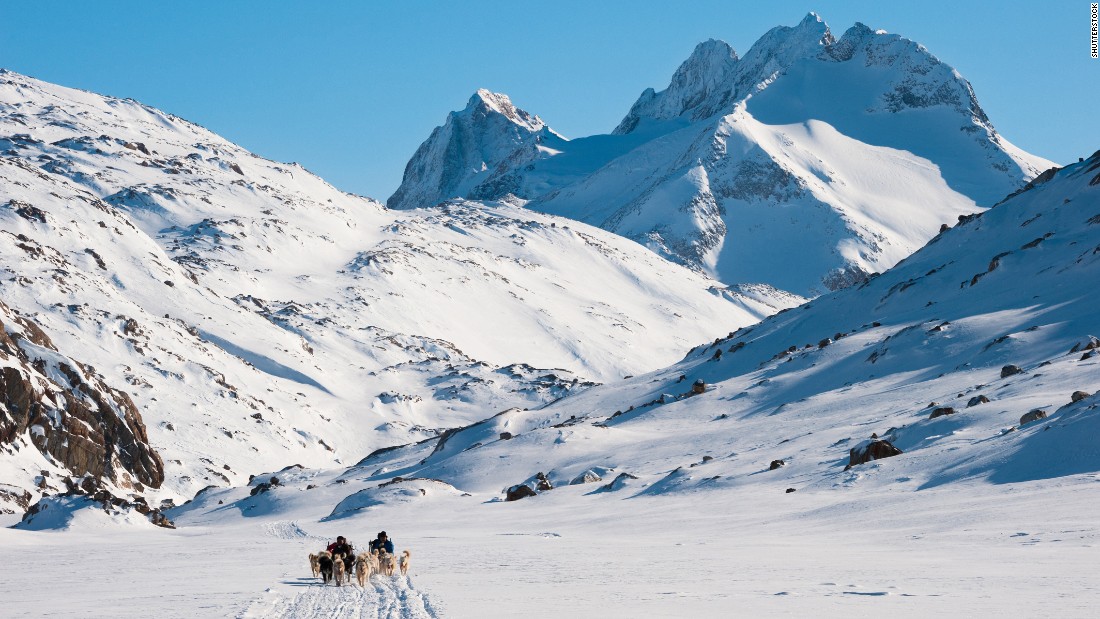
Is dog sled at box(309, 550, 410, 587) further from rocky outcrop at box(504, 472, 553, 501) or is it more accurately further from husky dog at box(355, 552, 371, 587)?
rocky outcrop at box(504, 472, 553, 501)

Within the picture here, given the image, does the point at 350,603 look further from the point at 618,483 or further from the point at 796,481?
the point at 618,483

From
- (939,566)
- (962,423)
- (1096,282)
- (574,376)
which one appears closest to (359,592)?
(939,566)

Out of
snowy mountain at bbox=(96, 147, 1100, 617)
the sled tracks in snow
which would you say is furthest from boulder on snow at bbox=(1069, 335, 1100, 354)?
the sled tracks in snow

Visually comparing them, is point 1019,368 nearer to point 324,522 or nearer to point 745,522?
point 745,522

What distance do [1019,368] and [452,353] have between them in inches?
4050

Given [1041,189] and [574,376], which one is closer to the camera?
[1041,189]

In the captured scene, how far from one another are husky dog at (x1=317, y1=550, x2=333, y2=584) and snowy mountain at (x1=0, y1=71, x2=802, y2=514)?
4415cm

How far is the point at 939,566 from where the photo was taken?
52.0 ft

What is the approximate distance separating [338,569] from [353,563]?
2.38ft

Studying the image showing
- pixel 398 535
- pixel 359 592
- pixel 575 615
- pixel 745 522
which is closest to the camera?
pixel 575 615

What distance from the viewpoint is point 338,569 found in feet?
70.0

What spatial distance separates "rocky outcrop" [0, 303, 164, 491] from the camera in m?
62.5

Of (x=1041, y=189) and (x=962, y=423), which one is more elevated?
(x=1041, y=189)

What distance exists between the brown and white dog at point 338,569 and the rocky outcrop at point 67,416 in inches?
1877
